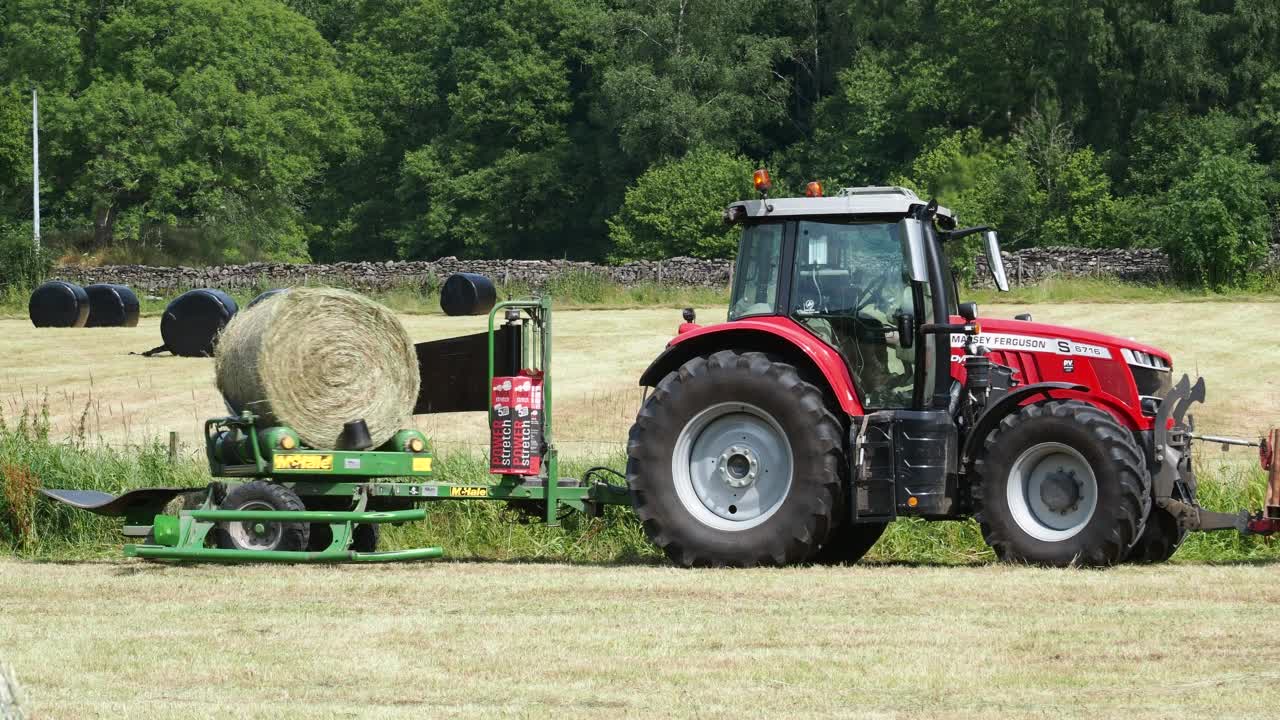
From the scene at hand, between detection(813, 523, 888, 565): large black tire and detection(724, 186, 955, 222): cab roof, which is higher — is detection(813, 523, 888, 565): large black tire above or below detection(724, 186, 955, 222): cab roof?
below

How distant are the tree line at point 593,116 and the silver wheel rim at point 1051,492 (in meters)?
41.2

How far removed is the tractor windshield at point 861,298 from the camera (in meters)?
10.5

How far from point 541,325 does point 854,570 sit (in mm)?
2704

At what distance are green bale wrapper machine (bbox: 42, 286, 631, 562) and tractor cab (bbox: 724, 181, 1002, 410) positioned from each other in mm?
1620

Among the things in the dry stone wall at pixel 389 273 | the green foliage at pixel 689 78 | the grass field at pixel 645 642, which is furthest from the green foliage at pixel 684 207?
the grass field at pixel 645 642

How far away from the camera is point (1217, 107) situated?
5256cm

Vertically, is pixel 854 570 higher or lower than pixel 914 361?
lower

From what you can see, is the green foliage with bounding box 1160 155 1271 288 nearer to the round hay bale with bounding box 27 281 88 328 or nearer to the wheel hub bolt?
the round hay bale with bounding box 27 281 88 328

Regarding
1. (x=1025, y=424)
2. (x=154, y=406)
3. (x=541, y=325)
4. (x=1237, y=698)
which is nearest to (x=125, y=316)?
(x=154, y=406)

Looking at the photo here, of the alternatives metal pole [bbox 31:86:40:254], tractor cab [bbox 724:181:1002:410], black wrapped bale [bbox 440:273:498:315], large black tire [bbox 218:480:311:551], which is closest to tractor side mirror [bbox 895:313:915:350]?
tractor cab [bbox 724:181:1002:410]

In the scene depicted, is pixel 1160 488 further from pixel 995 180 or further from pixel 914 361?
pixel 995 180

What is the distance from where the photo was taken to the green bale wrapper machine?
10.9 meters

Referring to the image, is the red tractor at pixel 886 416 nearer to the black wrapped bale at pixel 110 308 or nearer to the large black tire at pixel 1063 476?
the large black tire at pixel 1063 476

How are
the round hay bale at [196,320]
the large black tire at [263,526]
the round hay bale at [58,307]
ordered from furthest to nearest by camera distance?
1. the round hay bale at [58,307]
2. the round hay bale at [196,320]
3. the large black tire at [263,526]
